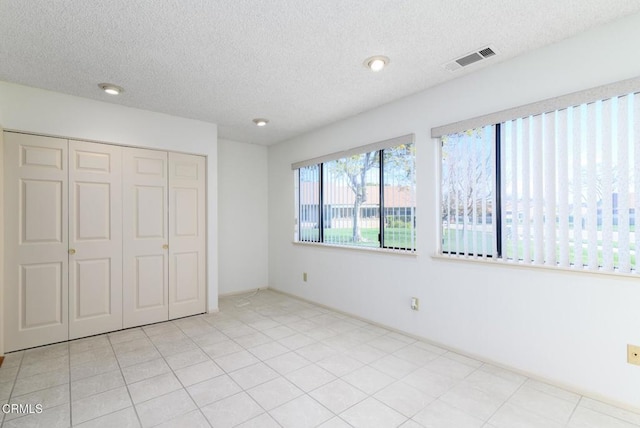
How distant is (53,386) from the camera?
2.28 m

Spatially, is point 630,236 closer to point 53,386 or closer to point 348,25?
point 348,25

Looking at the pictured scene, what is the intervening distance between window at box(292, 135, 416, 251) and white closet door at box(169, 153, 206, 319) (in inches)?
60.4

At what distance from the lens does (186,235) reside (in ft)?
13.0

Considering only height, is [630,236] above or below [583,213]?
below

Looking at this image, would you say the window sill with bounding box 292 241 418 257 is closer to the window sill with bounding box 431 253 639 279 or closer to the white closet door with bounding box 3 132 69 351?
the window sill with bounding box 431 253 639 279

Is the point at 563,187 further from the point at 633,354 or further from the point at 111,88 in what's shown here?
the point at 111,88

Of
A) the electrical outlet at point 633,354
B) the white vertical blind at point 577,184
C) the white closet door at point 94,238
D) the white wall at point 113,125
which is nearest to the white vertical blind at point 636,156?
the white vertical blind at point 577,184

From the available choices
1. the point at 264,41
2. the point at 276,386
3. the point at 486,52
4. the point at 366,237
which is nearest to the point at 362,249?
the point at 366,237

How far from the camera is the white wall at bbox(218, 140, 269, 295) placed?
4988 millimetres

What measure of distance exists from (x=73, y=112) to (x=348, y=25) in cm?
306

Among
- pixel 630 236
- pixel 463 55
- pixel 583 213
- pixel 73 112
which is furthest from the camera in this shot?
pixel 73 112

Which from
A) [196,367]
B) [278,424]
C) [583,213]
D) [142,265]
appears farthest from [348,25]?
[142,265]

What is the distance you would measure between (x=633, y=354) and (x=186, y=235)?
14.3 ft

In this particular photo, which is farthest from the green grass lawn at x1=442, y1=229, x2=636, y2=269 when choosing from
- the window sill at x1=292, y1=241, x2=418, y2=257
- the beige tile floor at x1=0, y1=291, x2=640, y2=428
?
the beige tile floor at x1=0, y1=291, x2=640, y2=428
